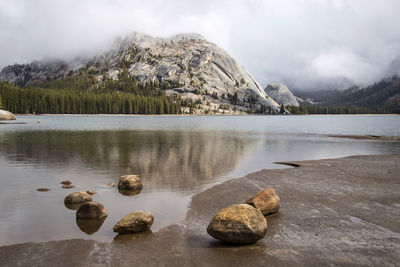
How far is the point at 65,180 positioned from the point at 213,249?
15134 millimetres

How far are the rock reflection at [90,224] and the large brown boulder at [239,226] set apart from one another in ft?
16.3

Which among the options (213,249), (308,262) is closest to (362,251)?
(308,262)

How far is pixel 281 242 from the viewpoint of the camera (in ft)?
36.6

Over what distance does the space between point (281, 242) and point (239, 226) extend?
71.8 inches

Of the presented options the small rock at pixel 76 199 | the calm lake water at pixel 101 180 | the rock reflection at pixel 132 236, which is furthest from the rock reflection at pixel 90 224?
the small rock at pixel 76 199

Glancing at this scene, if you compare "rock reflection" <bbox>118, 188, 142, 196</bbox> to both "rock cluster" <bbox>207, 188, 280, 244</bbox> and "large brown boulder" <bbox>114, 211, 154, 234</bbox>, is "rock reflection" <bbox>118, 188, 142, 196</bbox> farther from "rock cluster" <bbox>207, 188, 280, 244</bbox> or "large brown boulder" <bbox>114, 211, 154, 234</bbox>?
"rock cluster" <bbox>207, 188, 280, 244</bbox>

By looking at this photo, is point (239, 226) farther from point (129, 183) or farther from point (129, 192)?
point (129, 183)

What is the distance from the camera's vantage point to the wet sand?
383 inches

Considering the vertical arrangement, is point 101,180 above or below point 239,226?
below

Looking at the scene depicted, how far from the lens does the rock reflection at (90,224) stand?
1239cm

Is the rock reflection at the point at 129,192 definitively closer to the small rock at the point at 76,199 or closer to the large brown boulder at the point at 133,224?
the small rock at the point at 76,199

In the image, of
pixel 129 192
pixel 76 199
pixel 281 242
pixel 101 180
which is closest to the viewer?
pixel 281 242

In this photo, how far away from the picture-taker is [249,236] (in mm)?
10805

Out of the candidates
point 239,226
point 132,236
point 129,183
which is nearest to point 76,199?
point 129,183
